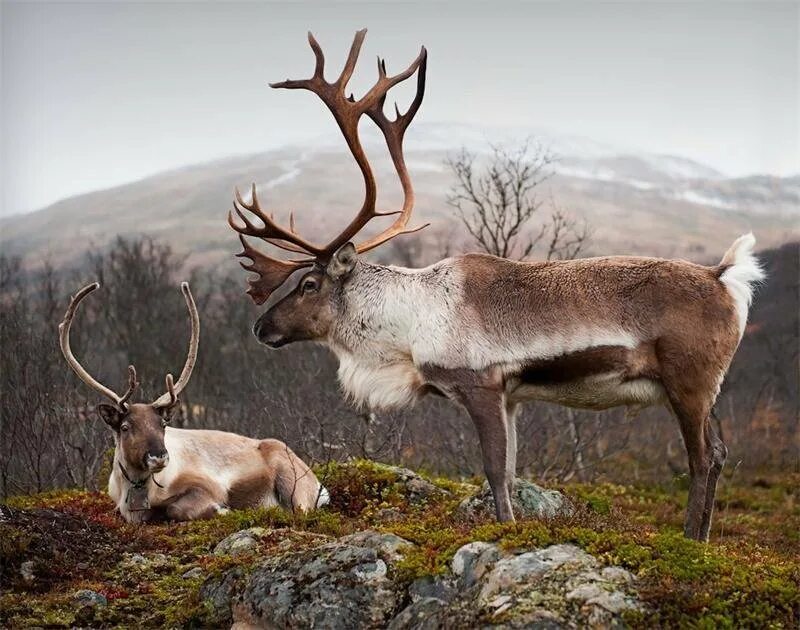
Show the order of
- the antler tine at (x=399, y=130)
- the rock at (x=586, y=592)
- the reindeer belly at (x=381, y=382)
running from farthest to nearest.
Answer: the antler tine at (x=399, y=130) → the reindeer belly at (x=381, y=382) → the rock at (x=586, y=592)

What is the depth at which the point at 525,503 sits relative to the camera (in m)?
10.2

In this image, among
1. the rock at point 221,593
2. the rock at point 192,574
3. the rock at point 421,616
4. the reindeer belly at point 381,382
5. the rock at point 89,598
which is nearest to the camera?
the rock at point 421,616

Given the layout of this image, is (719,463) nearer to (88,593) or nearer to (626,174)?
(88,593)

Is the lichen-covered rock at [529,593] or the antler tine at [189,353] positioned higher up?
the antler tine at [189,353]

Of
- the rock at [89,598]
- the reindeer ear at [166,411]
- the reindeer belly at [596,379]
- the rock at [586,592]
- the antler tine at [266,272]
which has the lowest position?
the rock at [89,598]

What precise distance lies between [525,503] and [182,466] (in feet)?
12.6

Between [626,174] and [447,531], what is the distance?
101698 mm

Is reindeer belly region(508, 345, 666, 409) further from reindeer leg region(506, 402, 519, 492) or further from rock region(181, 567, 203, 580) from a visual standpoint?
rock region(181, 567, 203, 580)

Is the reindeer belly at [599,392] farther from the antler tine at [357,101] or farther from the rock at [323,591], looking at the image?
the antler tine at [357,101]

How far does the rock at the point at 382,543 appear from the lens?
8086 millimetres

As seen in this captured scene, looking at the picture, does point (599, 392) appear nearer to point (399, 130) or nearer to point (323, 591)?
point (323, 591)

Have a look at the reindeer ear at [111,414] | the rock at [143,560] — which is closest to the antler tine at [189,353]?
the reindeer ear at [111,414]

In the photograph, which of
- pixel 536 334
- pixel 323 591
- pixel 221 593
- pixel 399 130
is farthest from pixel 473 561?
pixel 399 130

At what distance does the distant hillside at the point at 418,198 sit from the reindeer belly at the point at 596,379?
58848mm
